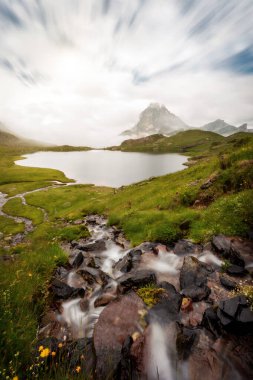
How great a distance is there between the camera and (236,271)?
9.32 metres

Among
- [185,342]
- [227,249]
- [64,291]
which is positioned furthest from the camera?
[227,249]

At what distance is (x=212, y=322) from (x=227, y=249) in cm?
500

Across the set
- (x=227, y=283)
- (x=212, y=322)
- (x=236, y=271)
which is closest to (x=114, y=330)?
(x=212, y=322)

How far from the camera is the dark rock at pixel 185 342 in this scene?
592cm

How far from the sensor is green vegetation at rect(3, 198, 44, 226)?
129ft

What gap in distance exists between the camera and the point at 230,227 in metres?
12.2

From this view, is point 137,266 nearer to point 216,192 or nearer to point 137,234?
point 137,234

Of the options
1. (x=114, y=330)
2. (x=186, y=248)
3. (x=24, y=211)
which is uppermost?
(x=114, y=330)

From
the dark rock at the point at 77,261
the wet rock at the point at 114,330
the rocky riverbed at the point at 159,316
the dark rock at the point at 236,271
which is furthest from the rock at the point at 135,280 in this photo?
the dark rock at the point at 77,261

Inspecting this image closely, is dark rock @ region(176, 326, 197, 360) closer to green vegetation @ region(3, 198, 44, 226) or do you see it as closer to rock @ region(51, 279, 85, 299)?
rock @ region(51, 279, 85, 299)

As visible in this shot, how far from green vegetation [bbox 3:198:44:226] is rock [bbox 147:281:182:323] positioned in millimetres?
33277

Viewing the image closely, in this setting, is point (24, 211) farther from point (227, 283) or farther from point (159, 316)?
point (227, 283)

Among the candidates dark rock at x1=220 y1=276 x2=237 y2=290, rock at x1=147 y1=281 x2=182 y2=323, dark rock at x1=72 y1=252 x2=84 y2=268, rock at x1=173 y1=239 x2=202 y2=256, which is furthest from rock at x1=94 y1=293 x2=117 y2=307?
rock at x1=173 y1=239 x2=202 y2=256

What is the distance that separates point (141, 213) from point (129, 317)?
12.8 meters
